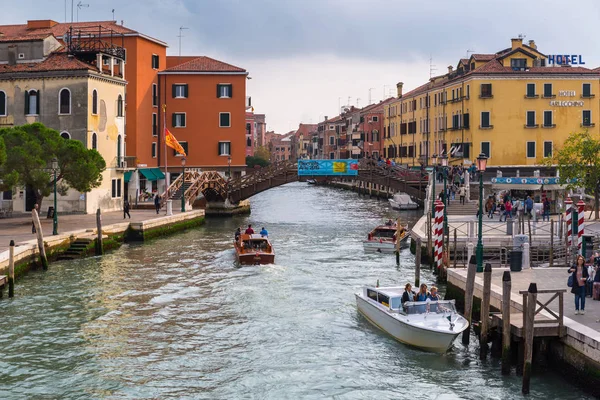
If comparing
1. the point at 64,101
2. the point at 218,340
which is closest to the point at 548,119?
the point at 64,101

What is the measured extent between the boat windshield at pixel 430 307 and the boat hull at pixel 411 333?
0.97 feet

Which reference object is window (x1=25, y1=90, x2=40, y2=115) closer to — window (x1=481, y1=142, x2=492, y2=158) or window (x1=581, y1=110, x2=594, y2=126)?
window (x1=481, y1=142, x2=492, y2=158)

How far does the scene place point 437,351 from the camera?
62.3 ft

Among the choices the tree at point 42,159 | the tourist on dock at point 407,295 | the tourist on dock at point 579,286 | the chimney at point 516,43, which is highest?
the chimney at point 516,43

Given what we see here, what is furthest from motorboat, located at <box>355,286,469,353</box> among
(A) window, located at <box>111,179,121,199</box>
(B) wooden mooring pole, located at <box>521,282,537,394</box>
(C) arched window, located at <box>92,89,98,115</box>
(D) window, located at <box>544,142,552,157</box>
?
(D) window, located at <box>544,142,552,157</box>

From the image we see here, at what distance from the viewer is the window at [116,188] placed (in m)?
49.7

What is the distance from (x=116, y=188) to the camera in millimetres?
50125

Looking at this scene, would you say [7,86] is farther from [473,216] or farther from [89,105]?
[473,216]

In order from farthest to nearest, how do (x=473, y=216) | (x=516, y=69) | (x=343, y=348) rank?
(x=516, y=69) → (x=473, y=216) → (x=343, y=348)

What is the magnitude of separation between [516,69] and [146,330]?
46215 millimetres

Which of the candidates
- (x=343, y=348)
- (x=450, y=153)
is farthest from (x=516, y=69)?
(x=343, y=348)

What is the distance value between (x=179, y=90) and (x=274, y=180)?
11.1 metres

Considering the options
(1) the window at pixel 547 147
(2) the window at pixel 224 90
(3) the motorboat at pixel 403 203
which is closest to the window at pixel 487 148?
(1) the window at pixel 547 147

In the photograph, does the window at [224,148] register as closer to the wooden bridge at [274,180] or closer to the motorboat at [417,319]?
the wooden bridge at [274,180]
